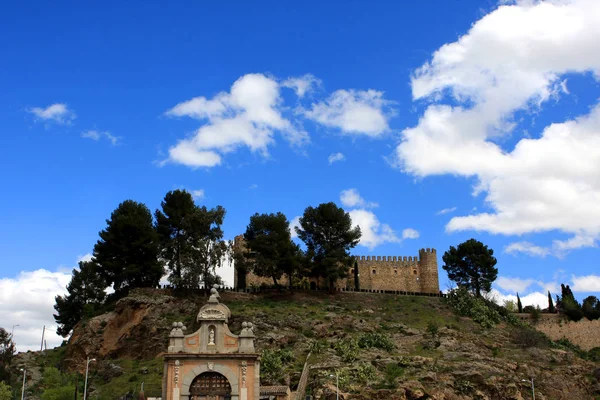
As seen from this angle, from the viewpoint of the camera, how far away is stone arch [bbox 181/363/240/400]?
129ft

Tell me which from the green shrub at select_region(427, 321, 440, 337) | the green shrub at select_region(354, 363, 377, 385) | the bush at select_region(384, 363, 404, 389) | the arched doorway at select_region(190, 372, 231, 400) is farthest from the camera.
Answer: the green shrub at select_region(427, 321, 440, 337)

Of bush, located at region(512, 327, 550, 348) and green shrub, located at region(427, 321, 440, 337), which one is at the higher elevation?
green shrub, located at region(427, 321, 440, 337)

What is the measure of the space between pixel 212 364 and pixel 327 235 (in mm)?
41648

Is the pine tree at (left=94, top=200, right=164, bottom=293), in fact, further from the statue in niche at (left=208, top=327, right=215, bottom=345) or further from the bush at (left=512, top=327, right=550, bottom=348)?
the bush at (left=512, top=327, right=550, bottom=348)

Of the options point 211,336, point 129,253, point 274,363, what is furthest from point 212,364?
point 129,253

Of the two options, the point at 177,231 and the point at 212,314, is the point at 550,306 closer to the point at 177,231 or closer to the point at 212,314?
the point at 177,231

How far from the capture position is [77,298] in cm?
8025

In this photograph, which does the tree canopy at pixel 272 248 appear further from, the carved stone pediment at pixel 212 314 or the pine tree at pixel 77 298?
the carved stone pediment at pixel 212 314

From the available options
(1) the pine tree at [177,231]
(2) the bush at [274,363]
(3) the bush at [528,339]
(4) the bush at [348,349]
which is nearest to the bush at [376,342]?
(4) the bush at [348,349]

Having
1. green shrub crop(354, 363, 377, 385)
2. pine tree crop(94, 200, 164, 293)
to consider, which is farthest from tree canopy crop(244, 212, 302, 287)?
green shrub crop(354, 363, 377, 385)

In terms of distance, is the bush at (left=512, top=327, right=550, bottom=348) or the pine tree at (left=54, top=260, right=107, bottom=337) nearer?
the bush at (left=512, top=327, right=550, bottom=348)

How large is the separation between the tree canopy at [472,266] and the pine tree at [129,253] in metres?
39.3

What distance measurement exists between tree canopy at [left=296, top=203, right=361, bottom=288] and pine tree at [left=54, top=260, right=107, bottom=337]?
25.4 metres

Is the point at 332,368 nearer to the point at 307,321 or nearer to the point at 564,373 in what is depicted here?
the point at 307,321
